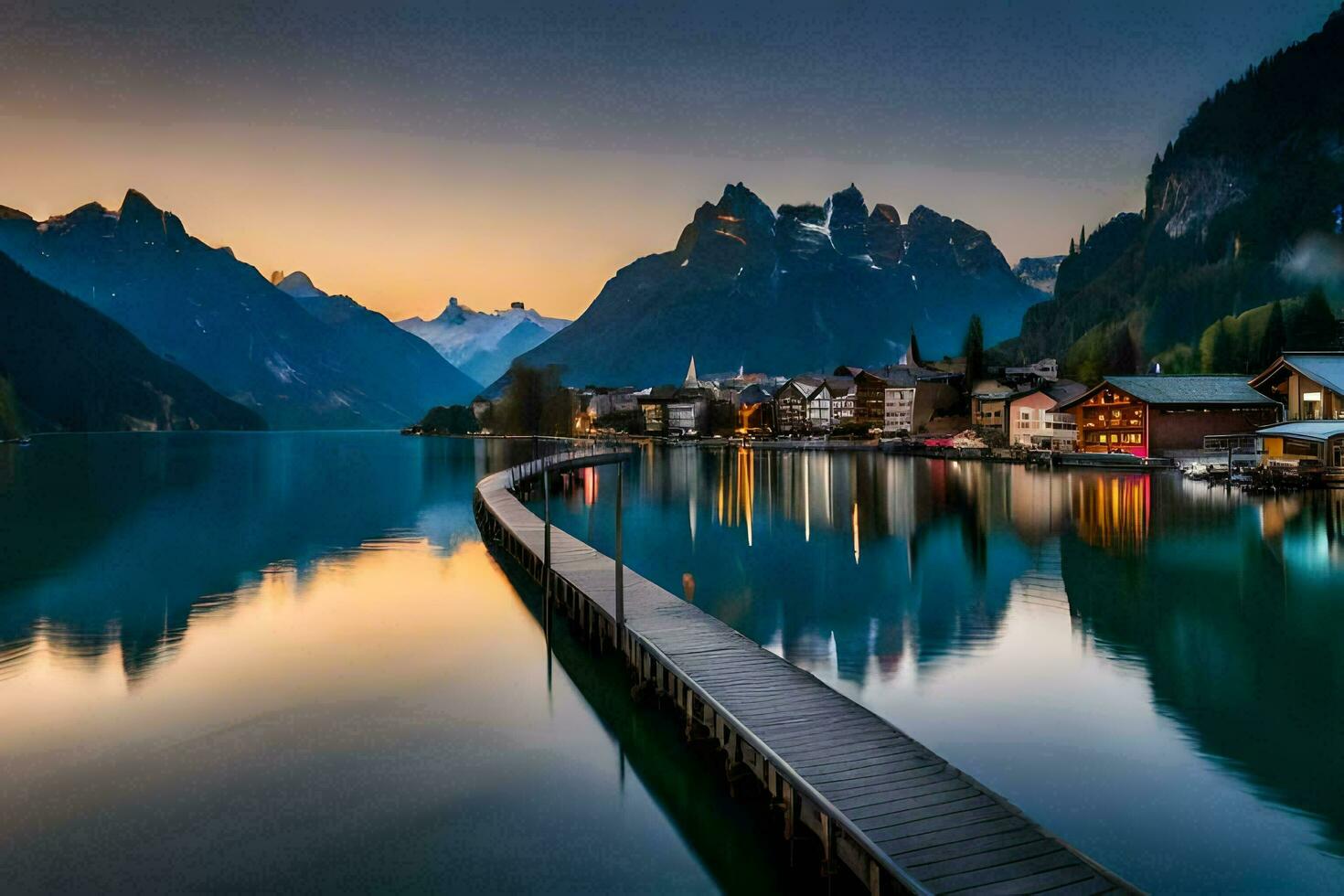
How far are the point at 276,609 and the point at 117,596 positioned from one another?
22.4ft

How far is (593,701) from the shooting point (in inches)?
757

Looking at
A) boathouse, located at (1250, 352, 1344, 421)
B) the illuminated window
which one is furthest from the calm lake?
the illuminated window

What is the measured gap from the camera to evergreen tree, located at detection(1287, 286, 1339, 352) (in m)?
102

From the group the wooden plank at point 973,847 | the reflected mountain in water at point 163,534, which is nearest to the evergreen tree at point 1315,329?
the reflected mountain in water at point 163,534

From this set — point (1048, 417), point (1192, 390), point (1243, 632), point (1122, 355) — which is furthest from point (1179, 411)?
point (1243, 632)

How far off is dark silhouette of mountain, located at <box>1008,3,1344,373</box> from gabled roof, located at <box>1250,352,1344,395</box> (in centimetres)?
6080

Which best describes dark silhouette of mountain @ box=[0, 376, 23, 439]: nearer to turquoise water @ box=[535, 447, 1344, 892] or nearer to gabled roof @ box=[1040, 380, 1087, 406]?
turquoise water @ box=[535, 447, 1344, 892]

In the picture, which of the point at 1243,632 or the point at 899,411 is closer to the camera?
the point at 1243,632

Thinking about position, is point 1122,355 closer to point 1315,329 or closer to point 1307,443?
point 1315,329

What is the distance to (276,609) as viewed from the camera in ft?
96.7

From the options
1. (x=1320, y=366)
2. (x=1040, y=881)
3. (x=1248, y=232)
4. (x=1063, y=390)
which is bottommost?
(x=1040, y=881)

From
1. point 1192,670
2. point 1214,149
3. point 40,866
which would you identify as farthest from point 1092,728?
point 1214,149

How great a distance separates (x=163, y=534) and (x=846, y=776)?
158 ft

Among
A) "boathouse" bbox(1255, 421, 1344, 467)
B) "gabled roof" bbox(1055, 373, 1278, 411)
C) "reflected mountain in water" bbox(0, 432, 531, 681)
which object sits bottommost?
"reflected mountain in water" bbox(0, 432, 531, 681)
